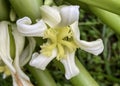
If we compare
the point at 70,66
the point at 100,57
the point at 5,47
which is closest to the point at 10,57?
the point at 5,47

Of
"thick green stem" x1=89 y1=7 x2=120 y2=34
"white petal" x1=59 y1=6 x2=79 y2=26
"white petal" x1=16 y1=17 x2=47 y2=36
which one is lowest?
"thick green stem" x1=89 y1=7 x2=120 y2=34

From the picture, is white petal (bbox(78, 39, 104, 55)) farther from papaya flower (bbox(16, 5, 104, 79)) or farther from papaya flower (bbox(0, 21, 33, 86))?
papaya flower (bbox(0, 21, 33, 86))

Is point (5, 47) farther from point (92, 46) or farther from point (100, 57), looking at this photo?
point (100, 57)

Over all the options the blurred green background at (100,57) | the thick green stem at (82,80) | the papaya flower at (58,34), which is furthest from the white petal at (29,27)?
the blurred green background at (100,57)

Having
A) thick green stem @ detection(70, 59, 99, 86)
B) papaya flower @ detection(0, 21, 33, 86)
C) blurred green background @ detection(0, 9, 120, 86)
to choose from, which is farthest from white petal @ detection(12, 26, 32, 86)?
blurred green background @ detection(0, 9, 120, 86)

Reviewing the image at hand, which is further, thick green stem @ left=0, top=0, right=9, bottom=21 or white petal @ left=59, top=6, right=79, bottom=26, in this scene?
thick green stem @ left=0, top=0, right=9, bottom=21
